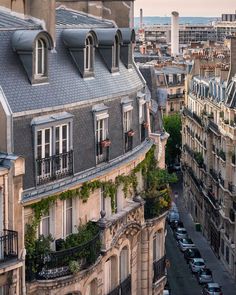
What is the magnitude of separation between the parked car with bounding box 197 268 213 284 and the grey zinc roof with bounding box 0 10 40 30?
4014cm

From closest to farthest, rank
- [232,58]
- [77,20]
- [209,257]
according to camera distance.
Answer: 1. [77,20]
2. [209,257]
3. [232,58]

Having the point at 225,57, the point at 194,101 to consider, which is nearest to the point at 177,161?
the point at 225,57

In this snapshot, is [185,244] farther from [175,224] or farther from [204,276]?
[204,276]

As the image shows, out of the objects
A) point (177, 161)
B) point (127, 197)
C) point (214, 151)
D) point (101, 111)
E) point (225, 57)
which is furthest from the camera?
point (177, 161)

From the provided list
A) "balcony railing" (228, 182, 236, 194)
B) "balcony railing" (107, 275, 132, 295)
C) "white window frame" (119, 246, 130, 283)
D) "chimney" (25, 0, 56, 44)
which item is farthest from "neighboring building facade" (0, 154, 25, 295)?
"balcony railing" (228, 182, 236, 194)

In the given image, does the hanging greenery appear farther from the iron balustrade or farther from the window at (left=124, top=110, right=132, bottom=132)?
the window at (left=124, top=110, right=132, bottom=132)

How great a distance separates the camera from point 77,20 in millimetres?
39281

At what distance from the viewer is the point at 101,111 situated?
34719 mm

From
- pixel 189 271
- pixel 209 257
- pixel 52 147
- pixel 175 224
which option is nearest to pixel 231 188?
pixel 189 271

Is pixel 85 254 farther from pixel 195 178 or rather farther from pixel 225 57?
pixel 225 57

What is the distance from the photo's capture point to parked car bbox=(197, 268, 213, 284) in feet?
226

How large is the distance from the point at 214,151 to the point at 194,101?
16.6 meters

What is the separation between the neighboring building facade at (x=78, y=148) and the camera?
30.4m

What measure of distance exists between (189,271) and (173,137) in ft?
157
